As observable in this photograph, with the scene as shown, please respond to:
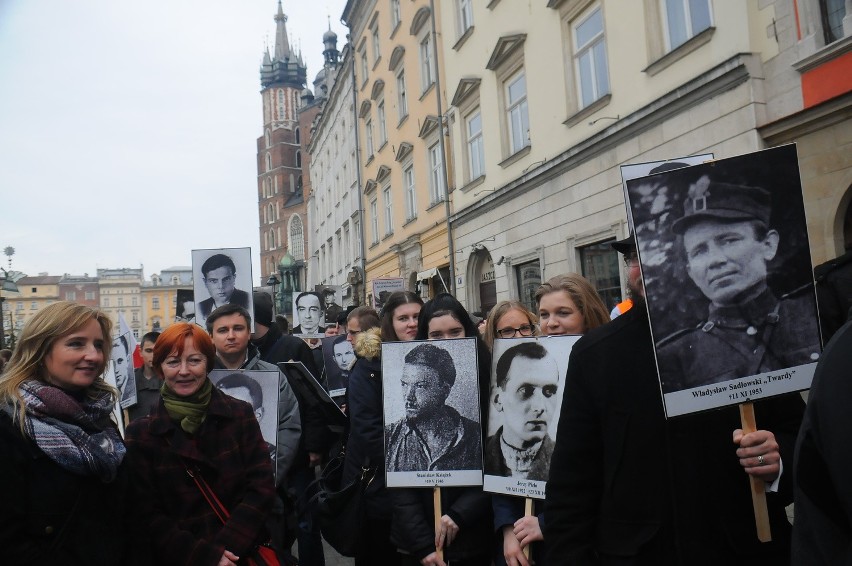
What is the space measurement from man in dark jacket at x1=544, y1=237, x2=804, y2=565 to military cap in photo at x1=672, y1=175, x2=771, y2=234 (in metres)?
0.30

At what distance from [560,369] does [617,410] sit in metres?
0.98

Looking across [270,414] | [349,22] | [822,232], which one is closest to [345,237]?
[349,22]

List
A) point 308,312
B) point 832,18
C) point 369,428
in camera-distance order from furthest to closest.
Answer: point 308,312 < point 832,18 < point 369,428

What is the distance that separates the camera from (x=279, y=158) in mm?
83125

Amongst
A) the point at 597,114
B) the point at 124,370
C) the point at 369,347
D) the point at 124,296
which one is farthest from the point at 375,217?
the point at 124,296

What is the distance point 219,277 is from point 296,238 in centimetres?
7470

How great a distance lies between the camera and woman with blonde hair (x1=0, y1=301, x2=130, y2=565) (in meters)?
2.29

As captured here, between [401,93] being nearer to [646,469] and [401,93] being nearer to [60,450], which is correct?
[60,450]

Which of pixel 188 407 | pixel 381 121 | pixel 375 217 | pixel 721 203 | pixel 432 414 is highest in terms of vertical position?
pixel 381 121

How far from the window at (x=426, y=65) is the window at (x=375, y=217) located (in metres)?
7.98

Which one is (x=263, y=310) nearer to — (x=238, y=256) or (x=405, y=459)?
(x=238, y=256)

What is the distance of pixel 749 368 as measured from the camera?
208 cm

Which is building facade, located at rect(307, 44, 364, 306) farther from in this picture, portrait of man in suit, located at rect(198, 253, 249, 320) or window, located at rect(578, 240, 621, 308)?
portrait of man in suit, located at rect(198, 253, 249, 320)

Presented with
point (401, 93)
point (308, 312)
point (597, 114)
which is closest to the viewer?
point (308, 312)
